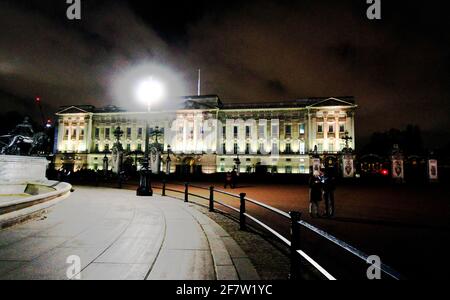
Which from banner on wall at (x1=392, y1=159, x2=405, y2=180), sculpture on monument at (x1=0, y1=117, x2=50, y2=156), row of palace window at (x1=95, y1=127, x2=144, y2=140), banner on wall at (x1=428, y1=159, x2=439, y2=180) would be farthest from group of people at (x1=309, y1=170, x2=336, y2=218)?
row of palace window at (x1=95, y1=127, x2=144, y2=140)

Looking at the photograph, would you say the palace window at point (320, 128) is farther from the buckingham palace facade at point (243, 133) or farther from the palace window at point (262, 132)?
the palace window at point (262, 132)

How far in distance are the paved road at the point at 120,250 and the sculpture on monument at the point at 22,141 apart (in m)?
7.81

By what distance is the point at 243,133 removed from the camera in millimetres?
66500

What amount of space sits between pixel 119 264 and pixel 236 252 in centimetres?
204

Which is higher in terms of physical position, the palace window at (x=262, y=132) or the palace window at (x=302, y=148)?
the palace window at (x=262, y=132)

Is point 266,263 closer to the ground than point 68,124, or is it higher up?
closer to the ground

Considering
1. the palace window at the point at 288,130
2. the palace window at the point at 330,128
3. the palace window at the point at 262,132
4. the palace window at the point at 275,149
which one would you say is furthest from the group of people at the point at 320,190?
the palace window at the point at 330,128

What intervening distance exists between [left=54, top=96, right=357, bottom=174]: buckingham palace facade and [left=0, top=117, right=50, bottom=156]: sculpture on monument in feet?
155

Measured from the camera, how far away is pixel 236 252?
503 centimetres

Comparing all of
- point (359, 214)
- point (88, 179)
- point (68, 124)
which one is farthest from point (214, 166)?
point (359, 214)

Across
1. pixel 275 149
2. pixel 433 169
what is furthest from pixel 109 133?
pixel 433 169

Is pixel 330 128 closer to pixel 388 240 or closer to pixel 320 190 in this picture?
pixel 320 190

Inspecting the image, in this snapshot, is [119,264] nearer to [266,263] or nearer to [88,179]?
[266,263]

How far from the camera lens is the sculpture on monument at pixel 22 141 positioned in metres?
13.1
